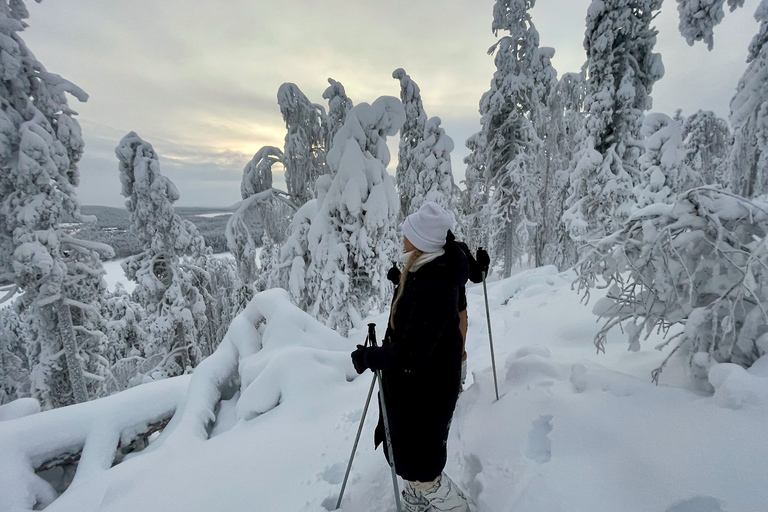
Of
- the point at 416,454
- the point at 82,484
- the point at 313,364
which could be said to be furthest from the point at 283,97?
the point at 416,454

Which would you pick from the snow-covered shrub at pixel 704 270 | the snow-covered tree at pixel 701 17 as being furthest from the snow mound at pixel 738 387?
the snow-covered tree at pixel 701 17

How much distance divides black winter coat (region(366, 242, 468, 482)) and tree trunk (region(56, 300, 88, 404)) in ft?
46.5

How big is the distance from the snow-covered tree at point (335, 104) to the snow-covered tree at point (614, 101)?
29.8 ft

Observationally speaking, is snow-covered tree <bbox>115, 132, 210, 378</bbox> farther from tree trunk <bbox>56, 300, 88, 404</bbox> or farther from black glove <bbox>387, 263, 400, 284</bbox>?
black glove <bbox>387, 263, 400, 284</bbox>

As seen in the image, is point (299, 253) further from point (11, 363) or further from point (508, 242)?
point (11, 363)

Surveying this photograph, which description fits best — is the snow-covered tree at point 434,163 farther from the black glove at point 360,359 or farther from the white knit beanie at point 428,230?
the black glove at point 360,359

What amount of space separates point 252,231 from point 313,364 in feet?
26.0

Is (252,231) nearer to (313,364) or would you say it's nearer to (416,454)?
(313,364)

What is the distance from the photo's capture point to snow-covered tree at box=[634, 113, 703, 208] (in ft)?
34.1

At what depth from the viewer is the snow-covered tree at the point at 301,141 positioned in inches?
400

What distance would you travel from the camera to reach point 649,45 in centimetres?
1048

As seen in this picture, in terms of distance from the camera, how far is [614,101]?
10984 millimetres

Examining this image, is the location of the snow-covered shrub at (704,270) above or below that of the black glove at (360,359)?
above

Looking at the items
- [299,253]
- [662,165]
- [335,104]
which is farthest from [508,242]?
[299,253]
